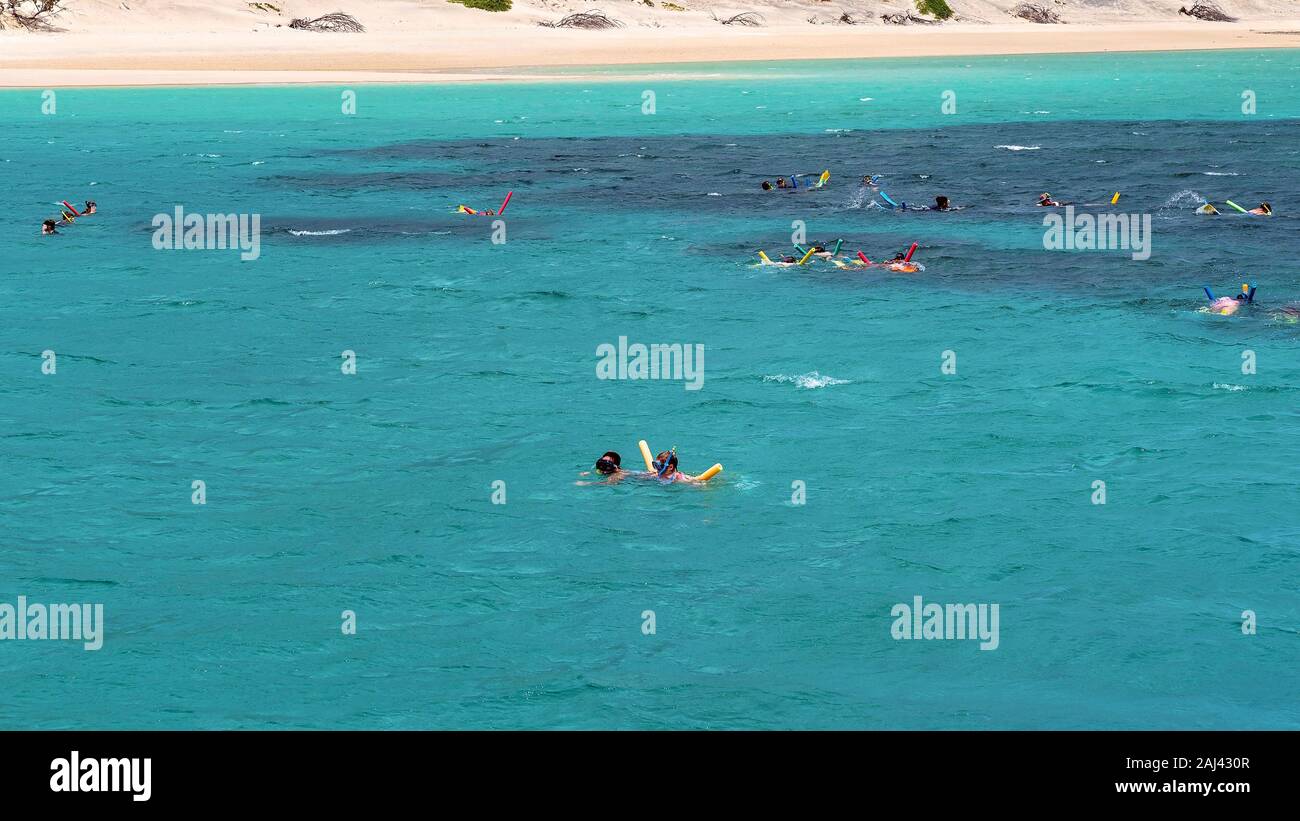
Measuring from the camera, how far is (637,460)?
22.5 meters

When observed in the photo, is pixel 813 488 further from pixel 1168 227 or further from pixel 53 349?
pixel 1168 227

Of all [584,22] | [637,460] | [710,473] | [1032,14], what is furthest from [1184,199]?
[1032,14]

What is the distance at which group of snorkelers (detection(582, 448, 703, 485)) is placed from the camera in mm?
21141

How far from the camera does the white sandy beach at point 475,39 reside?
322 feet

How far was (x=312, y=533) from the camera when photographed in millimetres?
19797

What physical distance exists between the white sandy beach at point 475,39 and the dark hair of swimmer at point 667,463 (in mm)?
77761

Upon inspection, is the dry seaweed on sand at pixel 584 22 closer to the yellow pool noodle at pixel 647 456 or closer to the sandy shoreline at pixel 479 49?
the sandy shoreline at pixel 479 49

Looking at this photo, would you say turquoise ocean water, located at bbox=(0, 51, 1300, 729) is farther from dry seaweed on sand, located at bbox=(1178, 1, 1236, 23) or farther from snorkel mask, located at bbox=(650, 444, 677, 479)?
dry seaweed on sand, located at bbox=(1178, 1, 1236, 23)

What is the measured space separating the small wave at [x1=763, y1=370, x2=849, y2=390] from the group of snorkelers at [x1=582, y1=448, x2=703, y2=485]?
538cm

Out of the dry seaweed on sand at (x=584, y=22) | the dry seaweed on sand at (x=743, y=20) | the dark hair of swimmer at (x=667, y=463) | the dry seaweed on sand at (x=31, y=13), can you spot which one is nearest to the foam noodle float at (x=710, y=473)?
the dark hair of swimmer at (x=667, y=463)

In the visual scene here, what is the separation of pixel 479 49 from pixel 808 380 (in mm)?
91503

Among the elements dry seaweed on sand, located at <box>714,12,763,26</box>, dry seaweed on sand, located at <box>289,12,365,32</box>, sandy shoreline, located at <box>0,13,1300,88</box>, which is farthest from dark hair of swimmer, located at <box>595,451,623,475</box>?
dry seaweed on sand, located at <box>714,12,763,26</box>

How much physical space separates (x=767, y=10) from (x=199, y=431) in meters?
119

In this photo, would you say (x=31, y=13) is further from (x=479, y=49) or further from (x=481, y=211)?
(x=481, y=211)
